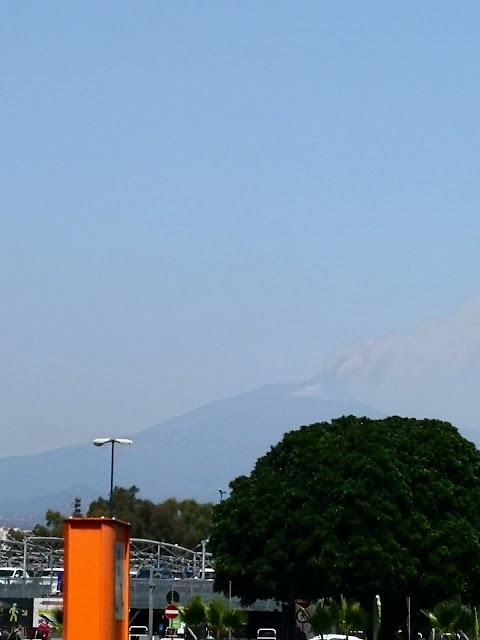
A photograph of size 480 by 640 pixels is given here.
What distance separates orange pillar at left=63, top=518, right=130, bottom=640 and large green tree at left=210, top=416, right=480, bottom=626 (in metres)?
40.9

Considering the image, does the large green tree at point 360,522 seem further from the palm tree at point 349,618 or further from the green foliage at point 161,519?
the green foliage at point 161,519

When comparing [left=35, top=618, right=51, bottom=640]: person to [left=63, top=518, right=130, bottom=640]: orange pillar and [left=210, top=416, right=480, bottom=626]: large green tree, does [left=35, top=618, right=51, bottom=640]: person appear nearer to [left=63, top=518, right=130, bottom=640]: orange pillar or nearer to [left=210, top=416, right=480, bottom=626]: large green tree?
[left=210, top=416, right=480, bottom=626]: large green tree

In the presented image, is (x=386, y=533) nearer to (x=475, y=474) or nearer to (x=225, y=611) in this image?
(x=475, y=474)

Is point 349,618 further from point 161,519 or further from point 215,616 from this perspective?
point 161,519

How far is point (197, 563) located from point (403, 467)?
2321 inches

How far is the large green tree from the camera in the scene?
Result: 60.5 m

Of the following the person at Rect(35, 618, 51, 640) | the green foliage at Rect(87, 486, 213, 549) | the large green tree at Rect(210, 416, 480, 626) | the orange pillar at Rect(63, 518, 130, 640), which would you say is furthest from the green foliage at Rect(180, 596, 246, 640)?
the green foliage at Rect(87, 486, 213, 549)

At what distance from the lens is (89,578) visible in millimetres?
19562

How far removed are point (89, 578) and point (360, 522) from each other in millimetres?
42463

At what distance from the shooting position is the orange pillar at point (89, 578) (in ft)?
64.0

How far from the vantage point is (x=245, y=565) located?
63844 mm

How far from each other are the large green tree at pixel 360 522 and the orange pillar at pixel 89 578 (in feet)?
134

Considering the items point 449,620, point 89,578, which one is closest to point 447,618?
point 449,620

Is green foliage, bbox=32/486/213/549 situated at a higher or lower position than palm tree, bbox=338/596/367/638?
higher
